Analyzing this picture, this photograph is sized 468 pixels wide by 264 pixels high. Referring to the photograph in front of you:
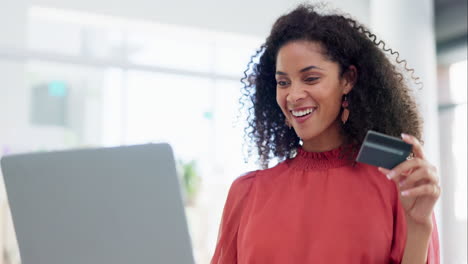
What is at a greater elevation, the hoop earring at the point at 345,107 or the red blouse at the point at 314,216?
the hoop earring at the point at 345,107

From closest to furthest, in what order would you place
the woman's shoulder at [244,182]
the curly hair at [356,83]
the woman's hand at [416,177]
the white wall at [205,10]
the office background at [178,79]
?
the woman's hand at [416,177], the curly hair at [356,83], the woman's shoulder at [244,182], the office background at [178,79], the white wall at [205,10]

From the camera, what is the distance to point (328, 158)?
1517 millimetres

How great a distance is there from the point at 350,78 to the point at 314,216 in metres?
0.35

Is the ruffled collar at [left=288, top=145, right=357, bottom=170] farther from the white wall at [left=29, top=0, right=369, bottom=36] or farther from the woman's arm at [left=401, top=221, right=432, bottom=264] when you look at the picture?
the white wall at [left=29, top=0, right=369, bottom=36]

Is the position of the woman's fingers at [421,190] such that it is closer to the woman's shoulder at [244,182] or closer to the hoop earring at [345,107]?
the hoop earring at [345,107]

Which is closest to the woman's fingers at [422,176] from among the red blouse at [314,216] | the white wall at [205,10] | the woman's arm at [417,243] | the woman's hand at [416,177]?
the woman's hand at [416,177]

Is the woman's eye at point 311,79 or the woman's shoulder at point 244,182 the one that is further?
the woman's shoulder at point 244,182

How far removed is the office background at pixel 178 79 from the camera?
475 cm

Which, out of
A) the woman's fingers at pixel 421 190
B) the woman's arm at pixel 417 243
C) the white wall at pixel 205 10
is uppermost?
the white wall at pixel 205 10

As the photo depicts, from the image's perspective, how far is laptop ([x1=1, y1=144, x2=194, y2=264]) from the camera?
0.89 meters

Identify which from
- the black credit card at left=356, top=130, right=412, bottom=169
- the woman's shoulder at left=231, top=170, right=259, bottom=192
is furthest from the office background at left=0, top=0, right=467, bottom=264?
the black credit card at left=356, top=130, right=412, bottom=169

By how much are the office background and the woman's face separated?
3.09m

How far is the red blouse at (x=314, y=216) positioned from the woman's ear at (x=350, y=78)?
16 cm

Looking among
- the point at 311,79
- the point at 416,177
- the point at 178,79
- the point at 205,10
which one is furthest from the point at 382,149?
the point at 178,79
